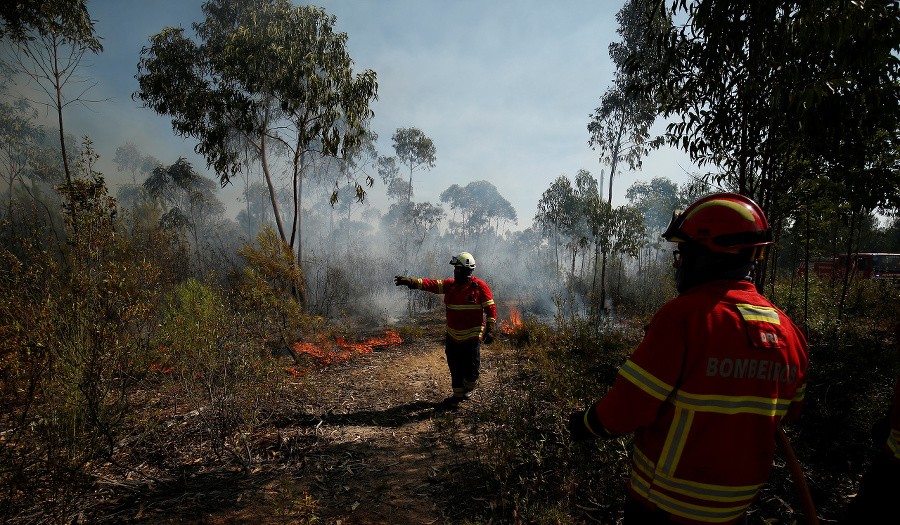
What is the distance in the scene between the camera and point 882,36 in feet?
8.43

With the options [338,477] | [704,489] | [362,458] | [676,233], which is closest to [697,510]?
[704,489]

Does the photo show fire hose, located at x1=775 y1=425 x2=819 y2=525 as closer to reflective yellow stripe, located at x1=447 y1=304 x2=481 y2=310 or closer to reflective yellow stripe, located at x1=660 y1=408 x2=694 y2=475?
reflective yellow stripe, located at x1=660 y1=408 x2=694 y2=475

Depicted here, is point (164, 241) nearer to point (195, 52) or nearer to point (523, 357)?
point (195, 52)

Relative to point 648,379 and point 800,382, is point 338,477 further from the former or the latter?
point 800,382

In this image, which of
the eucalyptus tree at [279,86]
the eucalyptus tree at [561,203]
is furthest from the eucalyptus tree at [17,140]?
the eucalyptus tree at [561,203]

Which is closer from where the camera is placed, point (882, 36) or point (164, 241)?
point (882, 36)

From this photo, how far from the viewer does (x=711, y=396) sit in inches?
44.5

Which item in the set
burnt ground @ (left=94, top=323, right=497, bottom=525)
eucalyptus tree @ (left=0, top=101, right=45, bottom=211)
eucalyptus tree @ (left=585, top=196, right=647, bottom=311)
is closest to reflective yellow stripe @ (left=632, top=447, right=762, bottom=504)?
burnt ground @ (left=94, top=323, right=497, bottom=525)

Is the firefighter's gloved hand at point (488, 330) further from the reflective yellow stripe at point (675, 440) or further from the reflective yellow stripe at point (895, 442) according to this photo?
the reflective yellow stripe at point (675, 440)

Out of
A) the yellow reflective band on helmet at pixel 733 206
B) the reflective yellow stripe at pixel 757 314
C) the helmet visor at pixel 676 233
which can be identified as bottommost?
the reflective yellow stripe at pixel 757 314

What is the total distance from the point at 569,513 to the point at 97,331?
3.76 metres

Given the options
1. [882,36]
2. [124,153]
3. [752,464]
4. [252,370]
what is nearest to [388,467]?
[252,370]

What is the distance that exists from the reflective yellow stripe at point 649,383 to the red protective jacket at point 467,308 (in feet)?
11.3

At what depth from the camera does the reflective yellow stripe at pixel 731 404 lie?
113 cm
